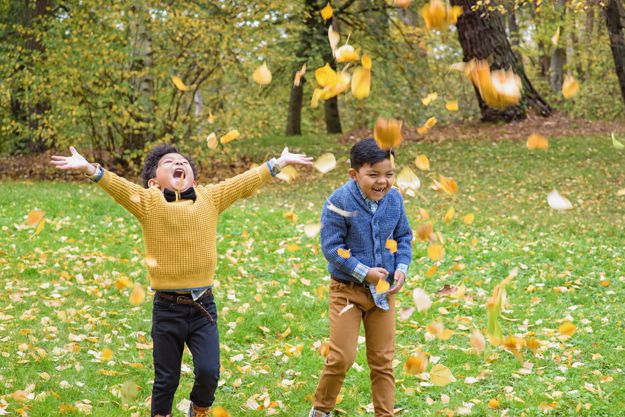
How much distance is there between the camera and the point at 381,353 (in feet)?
12.5

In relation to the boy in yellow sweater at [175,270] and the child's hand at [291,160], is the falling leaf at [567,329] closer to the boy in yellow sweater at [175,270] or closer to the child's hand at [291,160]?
the child's hand at [291,160]

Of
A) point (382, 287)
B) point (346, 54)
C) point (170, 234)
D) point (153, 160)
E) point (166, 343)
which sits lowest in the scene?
point (166, 343)

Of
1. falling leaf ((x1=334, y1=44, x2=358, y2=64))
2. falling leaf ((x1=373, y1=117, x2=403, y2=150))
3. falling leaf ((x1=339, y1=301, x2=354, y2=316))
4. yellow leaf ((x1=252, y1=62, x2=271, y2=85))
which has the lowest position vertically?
falling leaf ((x1=339, y1=301, x2=354, y2=316))

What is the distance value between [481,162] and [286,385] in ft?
37.4

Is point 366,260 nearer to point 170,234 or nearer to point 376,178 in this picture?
point 376,178

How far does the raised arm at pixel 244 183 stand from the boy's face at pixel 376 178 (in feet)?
1.01

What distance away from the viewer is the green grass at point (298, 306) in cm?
466

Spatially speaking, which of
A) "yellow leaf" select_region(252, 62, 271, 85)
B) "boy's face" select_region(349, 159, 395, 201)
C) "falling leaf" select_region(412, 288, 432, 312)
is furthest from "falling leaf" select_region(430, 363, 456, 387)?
"yellow leaf" select_region(252, 62, 271, 85)

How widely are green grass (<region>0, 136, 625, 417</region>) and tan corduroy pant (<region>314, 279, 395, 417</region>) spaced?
24.3 inches

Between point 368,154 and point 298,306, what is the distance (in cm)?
323

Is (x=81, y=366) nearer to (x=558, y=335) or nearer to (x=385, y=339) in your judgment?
(x=385, y=339)

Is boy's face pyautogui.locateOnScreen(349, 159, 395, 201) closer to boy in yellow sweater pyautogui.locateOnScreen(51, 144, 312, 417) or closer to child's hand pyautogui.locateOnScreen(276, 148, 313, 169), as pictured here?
child's hand pyautogui.locateOnScreen(276, 148, 313, 169)

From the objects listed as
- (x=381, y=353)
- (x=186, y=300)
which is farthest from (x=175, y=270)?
(x=381, y=353)

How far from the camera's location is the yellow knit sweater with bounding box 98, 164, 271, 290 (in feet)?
11.9
